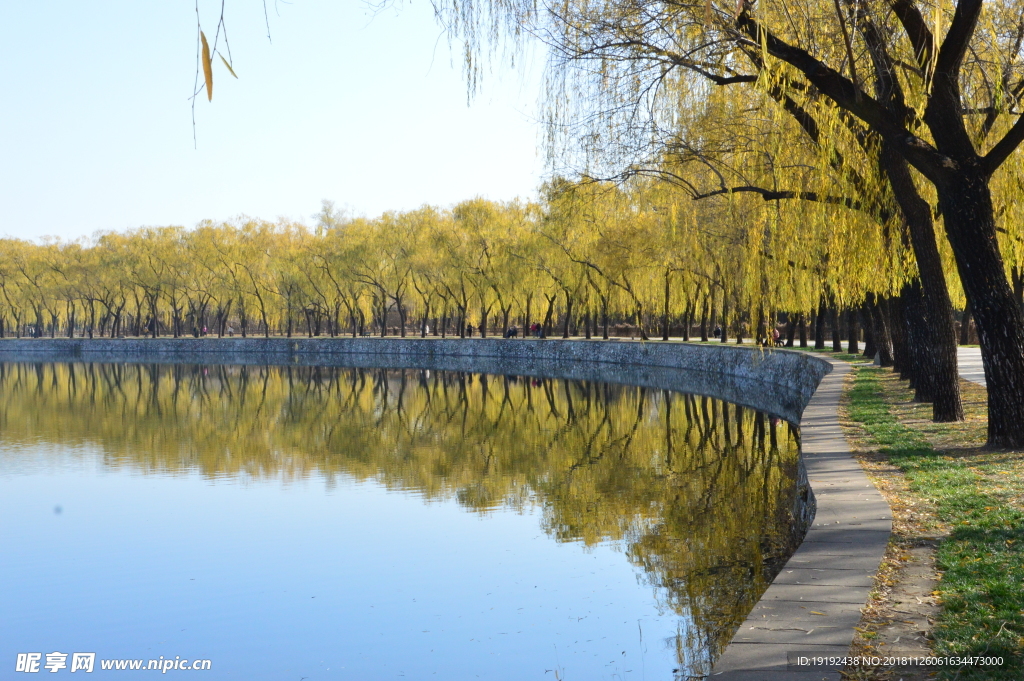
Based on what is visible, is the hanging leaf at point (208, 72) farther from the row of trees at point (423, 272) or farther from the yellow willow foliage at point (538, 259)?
the row of trees at point (423, 272)

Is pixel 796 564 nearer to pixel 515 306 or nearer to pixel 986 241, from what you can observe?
pixel 986 241

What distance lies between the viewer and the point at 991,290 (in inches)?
371

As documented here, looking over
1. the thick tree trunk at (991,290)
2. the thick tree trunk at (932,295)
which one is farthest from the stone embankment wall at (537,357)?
the thick tree trunk at (991,290)

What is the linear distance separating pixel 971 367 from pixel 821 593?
20.2m

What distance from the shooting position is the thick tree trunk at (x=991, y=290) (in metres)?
9.33

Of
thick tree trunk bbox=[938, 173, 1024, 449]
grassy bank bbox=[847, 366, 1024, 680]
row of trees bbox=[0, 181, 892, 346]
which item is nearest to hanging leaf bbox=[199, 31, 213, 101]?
grassy bank bbox=[847, 366, 1024, 680]

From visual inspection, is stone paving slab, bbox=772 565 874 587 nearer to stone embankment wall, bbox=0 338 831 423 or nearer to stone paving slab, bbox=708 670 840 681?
stone paving slab, bbox=708 670 840 681

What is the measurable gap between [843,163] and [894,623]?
23.7 ft

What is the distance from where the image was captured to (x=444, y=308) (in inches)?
2026

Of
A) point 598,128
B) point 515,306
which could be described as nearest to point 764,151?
point 598,128

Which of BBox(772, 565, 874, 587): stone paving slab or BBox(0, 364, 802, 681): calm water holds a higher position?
BBox(772, 565, 874, 587): stone paving slab

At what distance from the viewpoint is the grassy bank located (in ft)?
14.8

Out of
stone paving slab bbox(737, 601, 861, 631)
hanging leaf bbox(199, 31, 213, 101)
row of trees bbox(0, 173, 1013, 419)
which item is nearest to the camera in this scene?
hanging leaf bbox(199, 31, 213, 101)

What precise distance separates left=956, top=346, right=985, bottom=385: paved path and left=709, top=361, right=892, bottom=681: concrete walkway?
853cm
